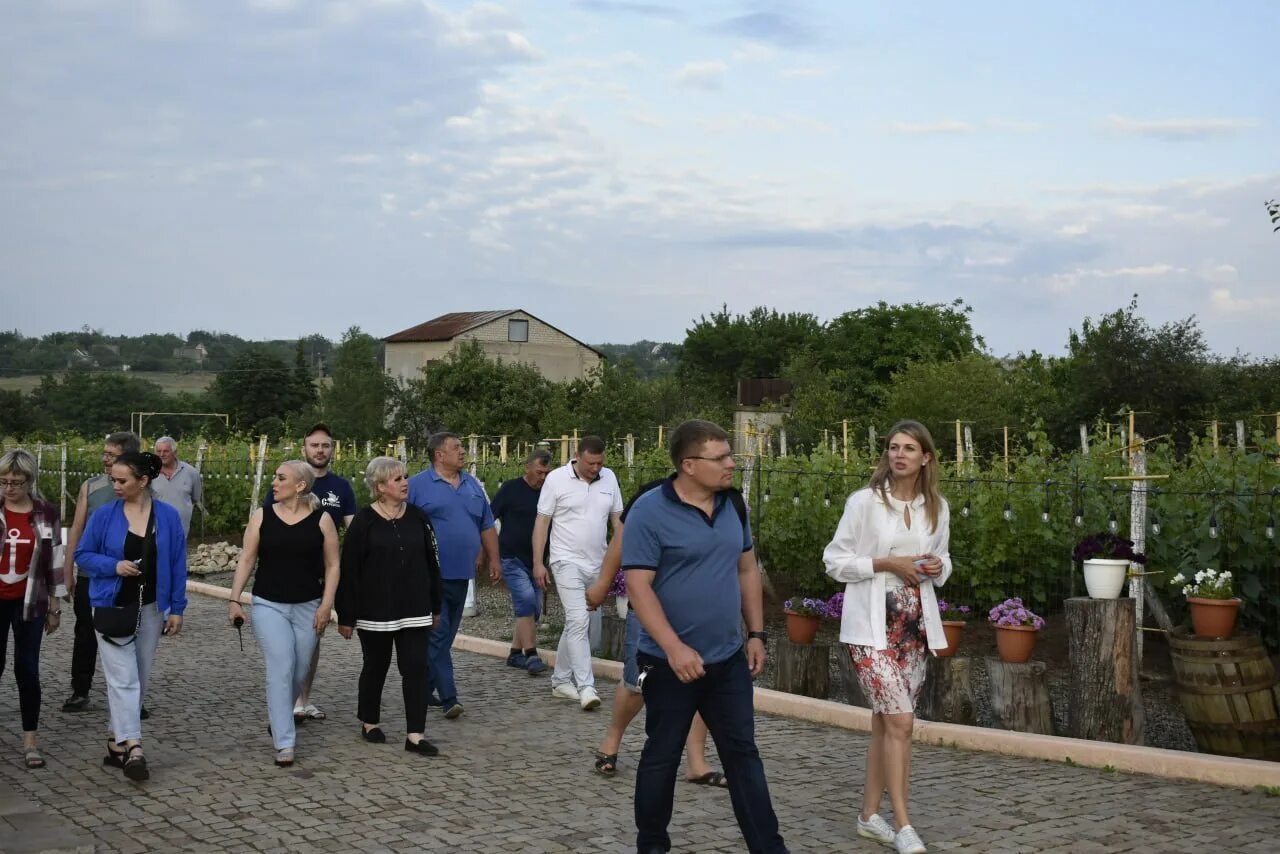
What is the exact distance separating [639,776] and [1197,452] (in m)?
9.40

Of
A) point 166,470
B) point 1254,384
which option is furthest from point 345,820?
point 1254,384

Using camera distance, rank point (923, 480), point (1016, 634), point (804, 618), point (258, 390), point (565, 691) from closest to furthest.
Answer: point (923, 480) < point (1016, 634) < point (565, 691) < point (804, 618) < point (258, 390)

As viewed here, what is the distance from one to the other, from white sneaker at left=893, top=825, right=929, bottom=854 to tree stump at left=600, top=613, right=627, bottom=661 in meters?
6.00

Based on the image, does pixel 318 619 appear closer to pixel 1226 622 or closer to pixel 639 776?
pixel 639 776

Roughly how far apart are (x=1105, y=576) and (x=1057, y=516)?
440 centimetres

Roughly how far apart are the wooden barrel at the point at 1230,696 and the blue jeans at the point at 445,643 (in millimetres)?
4393

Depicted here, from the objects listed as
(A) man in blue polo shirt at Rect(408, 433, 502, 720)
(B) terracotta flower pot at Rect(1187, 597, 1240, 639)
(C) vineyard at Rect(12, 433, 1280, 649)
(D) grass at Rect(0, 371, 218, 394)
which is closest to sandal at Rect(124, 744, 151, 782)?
(A) man in blue polo shirt at Rect(408, 433, 502, 720)

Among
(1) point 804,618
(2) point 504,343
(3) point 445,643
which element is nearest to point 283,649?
(3) point 445,643

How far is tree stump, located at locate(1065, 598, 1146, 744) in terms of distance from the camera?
8109 millimetres

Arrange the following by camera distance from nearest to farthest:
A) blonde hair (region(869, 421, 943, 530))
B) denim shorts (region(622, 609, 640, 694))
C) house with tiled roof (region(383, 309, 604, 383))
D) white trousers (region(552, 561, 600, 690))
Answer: blonde hair (region(869, 421, 943, 530))
denim shorts (region(622, 609, 640, 694))
white trousers (region(552, 561, 600, 690))
house with tiled roof (region(383, 309, 604, 383))

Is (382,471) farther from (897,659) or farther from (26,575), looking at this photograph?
(897,659)

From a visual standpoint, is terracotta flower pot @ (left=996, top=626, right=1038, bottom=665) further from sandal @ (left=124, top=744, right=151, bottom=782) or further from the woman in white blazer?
sandal @ (left=124, top=744, right=151, bottom=782)

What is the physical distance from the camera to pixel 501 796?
7027 mm

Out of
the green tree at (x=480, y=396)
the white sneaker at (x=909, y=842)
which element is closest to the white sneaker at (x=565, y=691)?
the white sneaker at (x=909, y=842)
